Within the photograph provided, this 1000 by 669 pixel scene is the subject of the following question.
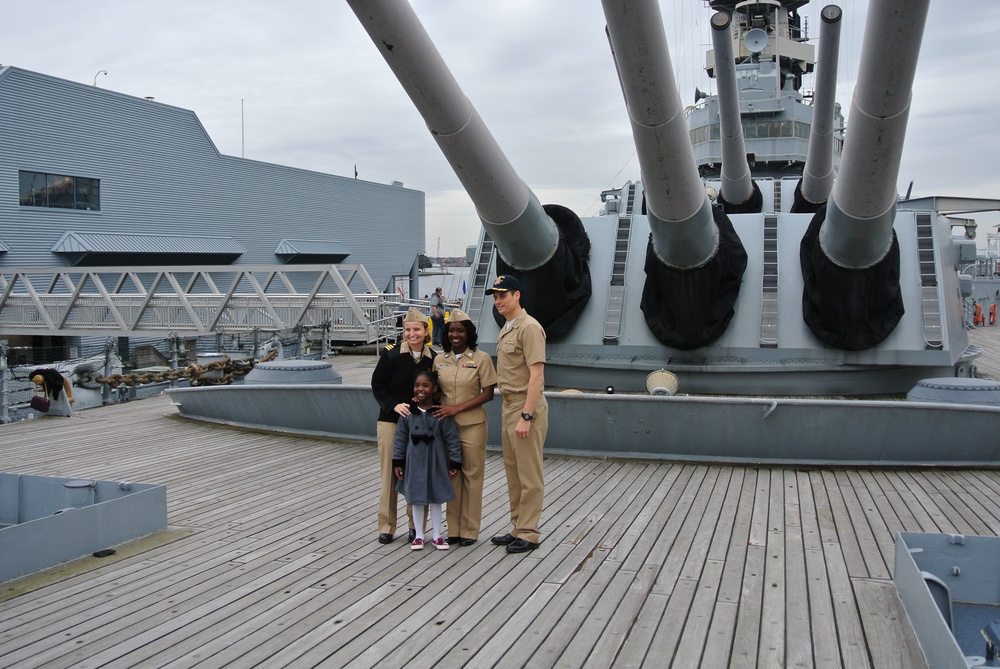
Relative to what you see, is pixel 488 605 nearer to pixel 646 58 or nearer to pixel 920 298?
pixel 646 58

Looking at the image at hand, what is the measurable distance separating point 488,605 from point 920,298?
16.3ft

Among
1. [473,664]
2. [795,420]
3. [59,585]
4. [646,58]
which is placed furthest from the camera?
[795,420]

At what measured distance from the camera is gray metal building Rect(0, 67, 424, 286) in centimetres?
2075

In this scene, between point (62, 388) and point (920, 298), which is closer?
point (920, 298)

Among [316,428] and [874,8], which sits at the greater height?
[874,8]

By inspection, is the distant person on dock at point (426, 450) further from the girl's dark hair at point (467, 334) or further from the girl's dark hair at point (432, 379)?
the girl's dark hair at point (467, 334)

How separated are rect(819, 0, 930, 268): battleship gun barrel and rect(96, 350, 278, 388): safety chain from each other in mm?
5934

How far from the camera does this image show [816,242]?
6910 millimetres

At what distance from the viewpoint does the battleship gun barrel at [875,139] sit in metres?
4.52

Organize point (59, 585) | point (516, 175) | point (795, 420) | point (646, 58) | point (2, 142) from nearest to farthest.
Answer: point (59, 585) < point (646, 58) < point (795, 420) < point (516, 175) < point (2, 142)

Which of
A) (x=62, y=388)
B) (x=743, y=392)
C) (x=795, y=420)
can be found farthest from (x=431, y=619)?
(x=62, y=388)

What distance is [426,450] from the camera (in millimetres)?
3998

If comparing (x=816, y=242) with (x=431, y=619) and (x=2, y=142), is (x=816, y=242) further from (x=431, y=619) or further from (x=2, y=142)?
(x=2, y=142)

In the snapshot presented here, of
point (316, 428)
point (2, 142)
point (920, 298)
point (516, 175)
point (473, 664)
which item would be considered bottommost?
point (473, 664)
